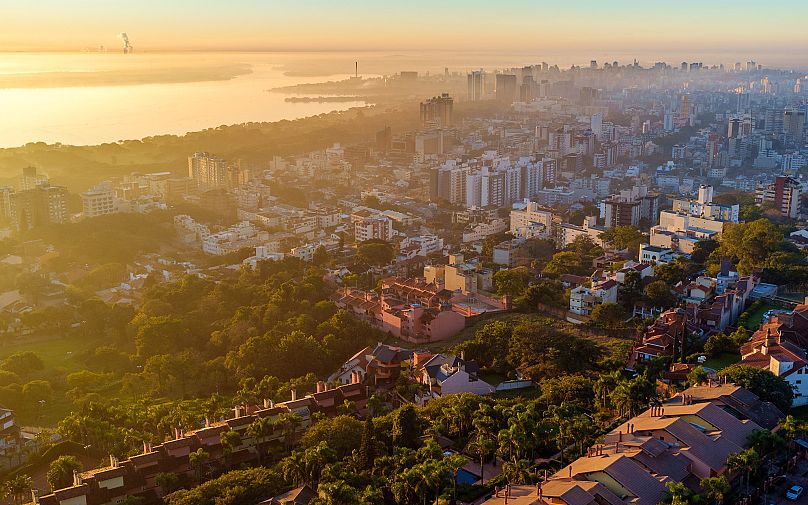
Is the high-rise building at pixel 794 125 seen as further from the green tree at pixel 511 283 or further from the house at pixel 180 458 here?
the house at pixel 180 458

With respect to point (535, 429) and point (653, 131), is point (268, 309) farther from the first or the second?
point (653, 131)

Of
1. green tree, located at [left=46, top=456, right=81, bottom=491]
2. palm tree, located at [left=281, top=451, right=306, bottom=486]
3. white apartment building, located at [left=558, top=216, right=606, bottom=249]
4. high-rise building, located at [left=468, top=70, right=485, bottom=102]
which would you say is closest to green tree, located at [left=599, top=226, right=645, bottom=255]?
white apartment building, located at [left=558, top=216, right=606, bottom=249]

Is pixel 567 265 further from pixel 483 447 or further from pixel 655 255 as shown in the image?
pixel 483 447

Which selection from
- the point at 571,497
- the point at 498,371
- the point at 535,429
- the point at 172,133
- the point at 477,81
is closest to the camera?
the point at 571,497

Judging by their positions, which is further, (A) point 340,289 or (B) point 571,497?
(A) point 340,289

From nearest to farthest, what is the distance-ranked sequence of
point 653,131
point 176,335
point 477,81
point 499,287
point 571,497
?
point 571,497, point 176,335, point 499,287, point 653,131, point 477,81

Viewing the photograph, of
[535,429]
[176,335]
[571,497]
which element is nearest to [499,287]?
[176,335]

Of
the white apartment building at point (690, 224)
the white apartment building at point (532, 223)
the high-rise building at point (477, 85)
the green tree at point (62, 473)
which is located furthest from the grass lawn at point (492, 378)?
the high-rise building at point (477, 85)
